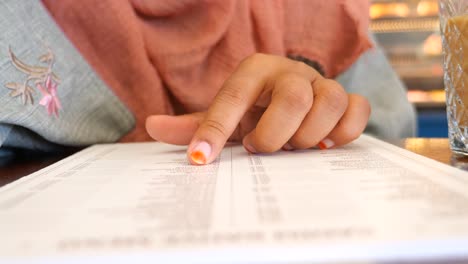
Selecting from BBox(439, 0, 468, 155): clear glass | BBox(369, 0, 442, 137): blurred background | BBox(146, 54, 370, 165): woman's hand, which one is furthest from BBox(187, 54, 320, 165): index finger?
BBox(369, 0, 442, 137): blurred background

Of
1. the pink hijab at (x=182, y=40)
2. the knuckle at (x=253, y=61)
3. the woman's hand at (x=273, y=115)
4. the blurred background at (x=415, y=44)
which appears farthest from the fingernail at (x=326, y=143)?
the blurred background at (x=415, y=44)

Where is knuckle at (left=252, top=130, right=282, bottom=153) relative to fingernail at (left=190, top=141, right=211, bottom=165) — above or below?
A: below

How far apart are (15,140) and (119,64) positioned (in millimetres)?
190

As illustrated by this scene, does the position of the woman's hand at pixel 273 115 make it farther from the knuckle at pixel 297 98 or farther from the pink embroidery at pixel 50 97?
the pink embroidery at pixel 50 97

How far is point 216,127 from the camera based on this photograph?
43 centimetres

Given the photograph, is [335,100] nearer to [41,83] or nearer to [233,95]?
[233,95]

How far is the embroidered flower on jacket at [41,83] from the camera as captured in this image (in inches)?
20.4

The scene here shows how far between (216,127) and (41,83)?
0.26 metres

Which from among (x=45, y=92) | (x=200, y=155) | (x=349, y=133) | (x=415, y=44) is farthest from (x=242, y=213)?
(x=415, y=44)

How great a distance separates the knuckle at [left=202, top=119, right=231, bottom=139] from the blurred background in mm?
1979

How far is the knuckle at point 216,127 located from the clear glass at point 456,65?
22 centimetres

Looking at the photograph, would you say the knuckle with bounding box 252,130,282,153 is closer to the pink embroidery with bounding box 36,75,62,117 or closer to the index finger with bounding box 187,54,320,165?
the index finger with bounding box 187,54,320,165

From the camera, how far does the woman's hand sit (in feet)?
1.42

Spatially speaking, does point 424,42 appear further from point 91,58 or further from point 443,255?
point 443,255
